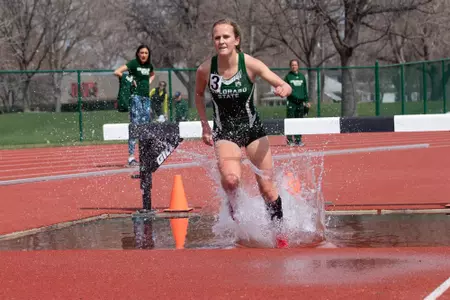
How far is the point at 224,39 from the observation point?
7.93 m

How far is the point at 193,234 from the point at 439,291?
3.46 metres

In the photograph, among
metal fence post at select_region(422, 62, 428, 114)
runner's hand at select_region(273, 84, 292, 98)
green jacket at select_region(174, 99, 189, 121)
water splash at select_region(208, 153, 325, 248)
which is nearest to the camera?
runner's hand at select_region(273, 84, 292, 98)

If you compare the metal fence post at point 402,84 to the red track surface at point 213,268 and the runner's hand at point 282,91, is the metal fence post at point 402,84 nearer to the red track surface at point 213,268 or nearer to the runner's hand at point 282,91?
the red track surface at point 213,268

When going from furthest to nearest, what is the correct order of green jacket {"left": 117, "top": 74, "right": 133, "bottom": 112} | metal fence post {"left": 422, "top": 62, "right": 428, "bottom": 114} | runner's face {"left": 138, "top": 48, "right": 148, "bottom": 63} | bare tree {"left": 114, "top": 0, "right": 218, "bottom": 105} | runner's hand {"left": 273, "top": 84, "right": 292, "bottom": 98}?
1. bare tree {"left": 114, "top": 0, "right": 218, "bottom": 105}
2. metal fence post {"left": 422, "top": 62, "right": 428, "bottom": 114}
3. green jacket {"left": 117, "top": 74, "right": 133, "bottom": 112}
4. runner's face {"left": 138, "top": 48, "right": 148, "bottom": 63}
5. runner's hand {"left": 273, "top": 84, "right": 292, "bottom": 98}

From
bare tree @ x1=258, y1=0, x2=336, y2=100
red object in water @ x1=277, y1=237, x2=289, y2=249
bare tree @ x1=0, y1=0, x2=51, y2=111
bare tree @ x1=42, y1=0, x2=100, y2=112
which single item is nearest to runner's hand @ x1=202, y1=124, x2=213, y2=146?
red object in water @ x1=277, y1=237, x2=289, y2=249

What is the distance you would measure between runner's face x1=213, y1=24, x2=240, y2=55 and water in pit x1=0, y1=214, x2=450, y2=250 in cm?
161

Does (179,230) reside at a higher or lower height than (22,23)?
lower

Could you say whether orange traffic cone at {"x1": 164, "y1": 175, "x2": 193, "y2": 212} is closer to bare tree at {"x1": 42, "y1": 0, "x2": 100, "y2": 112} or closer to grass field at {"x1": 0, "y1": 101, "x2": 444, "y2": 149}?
grass field at {"x1": 0, "y1": 101, "x2": 444, "y2": 149}

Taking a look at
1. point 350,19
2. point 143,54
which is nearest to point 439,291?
point 143,54

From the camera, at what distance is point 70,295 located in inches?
230

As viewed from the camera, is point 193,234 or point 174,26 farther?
point 174,26

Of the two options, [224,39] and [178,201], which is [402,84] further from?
[224,39]

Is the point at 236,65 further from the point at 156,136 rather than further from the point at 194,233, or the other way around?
the point at 156,136

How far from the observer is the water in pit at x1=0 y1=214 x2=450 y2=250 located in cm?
800
